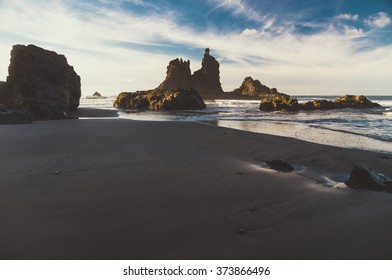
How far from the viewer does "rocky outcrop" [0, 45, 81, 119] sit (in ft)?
60.2

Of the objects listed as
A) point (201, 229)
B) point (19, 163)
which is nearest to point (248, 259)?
point (201, 229)

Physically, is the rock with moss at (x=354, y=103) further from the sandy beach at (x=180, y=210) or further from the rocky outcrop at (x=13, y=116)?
the rocky outcrop at (x=13, y=116)

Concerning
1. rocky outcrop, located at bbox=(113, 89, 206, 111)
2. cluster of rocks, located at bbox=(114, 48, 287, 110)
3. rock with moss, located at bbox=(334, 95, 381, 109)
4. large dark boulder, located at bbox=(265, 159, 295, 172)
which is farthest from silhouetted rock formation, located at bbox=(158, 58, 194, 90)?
large dark boulder, located at bbox=(265, 159, 295, 172)

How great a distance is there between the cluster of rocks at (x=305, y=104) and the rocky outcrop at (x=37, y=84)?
2267 centimetres

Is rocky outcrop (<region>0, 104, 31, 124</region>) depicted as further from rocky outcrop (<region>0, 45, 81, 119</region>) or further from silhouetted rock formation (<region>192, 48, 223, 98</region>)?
silhouetted rock formation (<region>192, 48, 223, 98</region>)

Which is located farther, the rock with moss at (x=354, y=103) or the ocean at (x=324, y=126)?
the rock with moss at (x=354, y=103)

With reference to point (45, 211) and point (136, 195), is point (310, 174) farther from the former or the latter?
point (45, 211)

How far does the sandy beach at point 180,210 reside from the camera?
2.37 m

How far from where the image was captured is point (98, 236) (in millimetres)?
2514

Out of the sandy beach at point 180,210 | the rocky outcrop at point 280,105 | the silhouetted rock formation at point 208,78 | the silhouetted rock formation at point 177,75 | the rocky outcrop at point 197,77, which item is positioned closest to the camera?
the sandy beach at point 180,210

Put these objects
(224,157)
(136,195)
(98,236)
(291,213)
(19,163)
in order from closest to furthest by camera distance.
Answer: (98,236)
(291,213)
(136,195)
(19,163)
(224,157)

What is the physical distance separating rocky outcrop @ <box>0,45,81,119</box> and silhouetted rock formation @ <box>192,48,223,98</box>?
129344 millimetres

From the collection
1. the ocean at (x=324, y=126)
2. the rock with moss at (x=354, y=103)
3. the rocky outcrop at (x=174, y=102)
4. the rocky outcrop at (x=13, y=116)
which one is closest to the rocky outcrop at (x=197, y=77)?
the rocky outcrop at (x=174, y=102)
